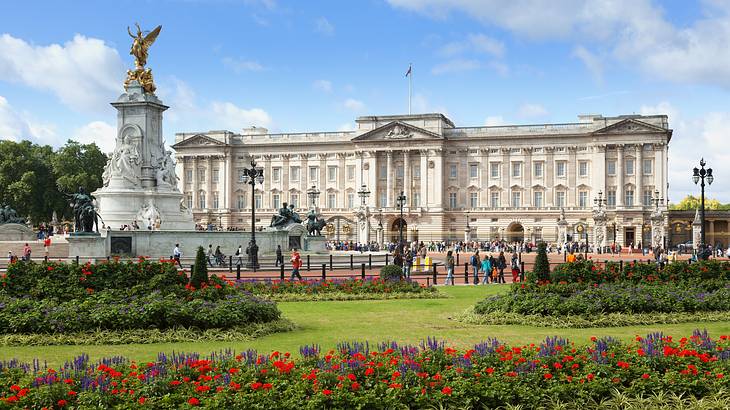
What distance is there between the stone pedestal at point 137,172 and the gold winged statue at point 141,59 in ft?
1.32

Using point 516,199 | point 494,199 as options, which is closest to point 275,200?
point 494,199

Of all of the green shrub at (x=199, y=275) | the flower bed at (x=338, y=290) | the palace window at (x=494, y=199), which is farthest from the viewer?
the palace window at (x=494, y=199)

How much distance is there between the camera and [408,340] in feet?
49.2

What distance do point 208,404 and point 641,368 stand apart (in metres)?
5.69

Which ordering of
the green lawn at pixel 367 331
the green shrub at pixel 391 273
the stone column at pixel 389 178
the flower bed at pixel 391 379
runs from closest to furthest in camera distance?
1. the flower bed at pixel 391 379
2. the green lawn at pixel 367 331
3. the green shrub at pixel 391 273
4. the stone column at pixel 389 178

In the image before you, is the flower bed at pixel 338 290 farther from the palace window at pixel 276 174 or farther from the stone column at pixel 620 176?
the palace window at pixel 276 174

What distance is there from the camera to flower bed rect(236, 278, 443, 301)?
23.4 metres

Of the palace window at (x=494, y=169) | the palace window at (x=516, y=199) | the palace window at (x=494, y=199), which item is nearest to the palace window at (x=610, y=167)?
the palace window at (x=516, y=199)

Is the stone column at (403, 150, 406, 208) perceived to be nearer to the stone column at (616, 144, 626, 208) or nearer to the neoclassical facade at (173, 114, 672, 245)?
the neoclassical facade at (173, 114, 672, 245)

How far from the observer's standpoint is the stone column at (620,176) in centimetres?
9450

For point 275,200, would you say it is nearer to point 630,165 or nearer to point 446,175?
point 446,175

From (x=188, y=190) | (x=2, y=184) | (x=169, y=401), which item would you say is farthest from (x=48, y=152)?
(x=169, y=401)

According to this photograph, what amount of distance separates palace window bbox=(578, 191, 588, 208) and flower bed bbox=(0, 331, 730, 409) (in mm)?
88978

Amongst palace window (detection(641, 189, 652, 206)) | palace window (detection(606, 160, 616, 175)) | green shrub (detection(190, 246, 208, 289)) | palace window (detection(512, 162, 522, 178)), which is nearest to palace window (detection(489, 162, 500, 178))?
palace window (detection(512, 162, 522, 178))
